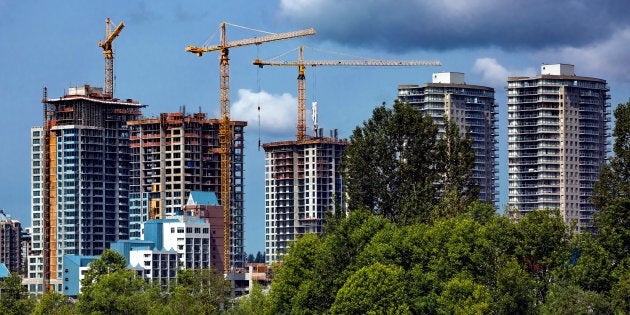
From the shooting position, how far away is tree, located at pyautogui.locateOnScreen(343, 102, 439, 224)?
316 feet

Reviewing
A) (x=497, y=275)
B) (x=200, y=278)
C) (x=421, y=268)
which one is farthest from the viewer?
(x=200, y=278)

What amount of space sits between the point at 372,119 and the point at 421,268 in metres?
15.9

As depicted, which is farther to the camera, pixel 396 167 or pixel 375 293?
pixel 396 167

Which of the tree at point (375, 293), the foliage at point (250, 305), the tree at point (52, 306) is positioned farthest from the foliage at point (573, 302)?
the tree at point (52, 306)

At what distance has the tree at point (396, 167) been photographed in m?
96.4

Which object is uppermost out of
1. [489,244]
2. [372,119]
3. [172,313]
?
[372,119]

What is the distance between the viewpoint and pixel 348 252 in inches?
3720

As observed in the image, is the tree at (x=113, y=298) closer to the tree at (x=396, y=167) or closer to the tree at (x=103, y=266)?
the tree at (x=103, y=266)

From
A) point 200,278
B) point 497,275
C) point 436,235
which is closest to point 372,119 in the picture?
point 436,235

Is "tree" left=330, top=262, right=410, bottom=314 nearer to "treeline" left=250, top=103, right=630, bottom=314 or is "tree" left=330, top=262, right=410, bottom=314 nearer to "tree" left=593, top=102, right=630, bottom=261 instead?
"treeline" left=250, top=103, right=630, bottom=314

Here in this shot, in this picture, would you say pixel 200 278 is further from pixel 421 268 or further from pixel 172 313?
pixel 421 268

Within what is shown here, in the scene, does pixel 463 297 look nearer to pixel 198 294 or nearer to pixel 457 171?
pixel 457 171

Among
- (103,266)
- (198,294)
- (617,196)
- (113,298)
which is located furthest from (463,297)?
(198,294)

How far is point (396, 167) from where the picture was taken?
97812 millimetres
